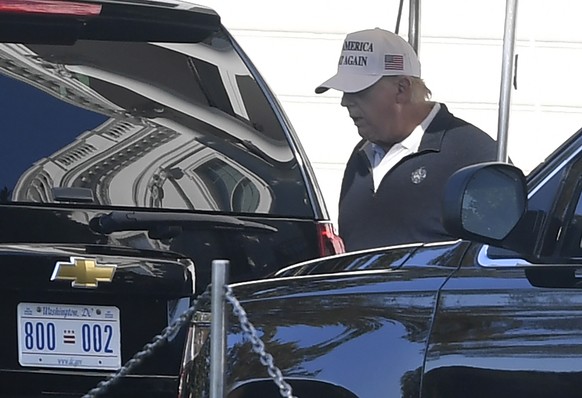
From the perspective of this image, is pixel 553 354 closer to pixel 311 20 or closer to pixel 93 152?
pixel 93 152

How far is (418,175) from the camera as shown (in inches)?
189

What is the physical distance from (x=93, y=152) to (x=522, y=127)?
21.9ft

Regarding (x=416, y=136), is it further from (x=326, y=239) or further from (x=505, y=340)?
(x=505, y=340)

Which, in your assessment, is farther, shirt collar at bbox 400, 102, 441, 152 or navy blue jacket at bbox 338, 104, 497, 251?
shirt collar at bbox 400, 102, 441, 152

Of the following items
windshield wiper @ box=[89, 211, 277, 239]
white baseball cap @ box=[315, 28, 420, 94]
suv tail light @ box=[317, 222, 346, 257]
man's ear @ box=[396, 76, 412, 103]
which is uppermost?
white baseball cap @ box=[315, 28, 420, 94]

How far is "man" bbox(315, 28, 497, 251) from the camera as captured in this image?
15.7ft

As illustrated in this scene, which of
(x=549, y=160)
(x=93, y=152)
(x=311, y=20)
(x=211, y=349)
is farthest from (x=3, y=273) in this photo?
(x=311, y=20)

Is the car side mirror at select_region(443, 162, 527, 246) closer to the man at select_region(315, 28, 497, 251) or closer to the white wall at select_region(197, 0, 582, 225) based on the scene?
the man at select_region(315, 28, 497, 251)

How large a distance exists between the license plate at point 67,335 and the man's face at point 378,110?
1520mm

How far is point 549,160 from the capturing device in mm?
2965

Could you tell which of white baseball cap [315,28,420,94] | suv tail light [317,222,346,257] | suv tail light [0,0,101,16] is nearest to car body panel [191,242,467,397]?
suv tail light [317,222,346,257]

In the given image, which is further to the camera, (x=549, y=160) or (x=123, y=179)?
(x=123, y=179)

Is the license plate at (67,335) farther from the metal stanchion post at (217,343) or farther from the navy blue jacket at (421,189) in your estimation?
the navy blue jacket at (421,189)

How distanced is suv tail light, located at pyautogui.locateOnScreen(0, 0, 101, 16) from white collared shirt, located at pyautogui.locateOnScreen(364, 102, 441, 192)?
1.32 meters
